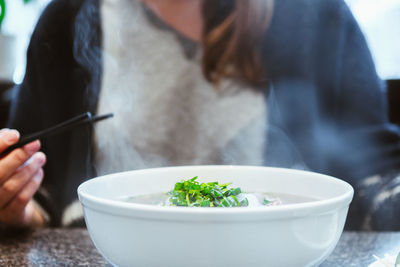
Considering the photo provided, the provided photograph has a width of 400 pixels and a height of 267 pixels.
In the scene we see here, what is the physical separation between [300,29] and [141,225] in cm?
129

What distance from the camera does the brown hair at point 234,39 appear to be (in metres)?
1.46

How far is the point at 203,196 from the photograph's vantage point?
547mm

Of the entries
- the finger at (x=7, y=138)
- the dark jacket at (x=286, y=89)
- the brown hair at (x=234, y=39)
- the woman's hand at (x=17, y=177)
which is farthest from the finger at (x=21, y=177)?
the brown hair at (x=234, y=39)

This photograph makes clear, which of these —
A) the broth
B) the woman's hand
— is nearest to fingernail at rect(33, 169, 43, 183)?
the woman's hand

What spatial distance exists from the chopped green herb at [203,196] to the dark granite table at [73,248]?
8.3 inches

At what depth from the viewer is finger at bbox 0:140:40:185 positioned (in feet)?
2.60

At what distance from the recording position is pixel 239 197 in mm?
554

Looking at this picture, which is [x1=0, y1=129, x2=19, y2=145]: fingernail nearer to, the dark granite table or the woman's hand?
the woman's hand

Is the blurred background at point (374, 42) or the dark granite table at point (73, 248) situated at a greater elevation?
the blurred background at point (374, 42)

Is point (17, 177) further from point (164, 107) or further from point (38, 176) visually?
point (164, 107)

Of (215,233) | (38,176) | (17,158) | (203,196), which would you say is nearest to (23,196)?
(38,176)

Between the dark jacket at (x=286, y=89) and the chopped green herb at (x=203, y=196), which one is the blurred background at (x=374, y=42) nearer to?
the dark jacket at (x=286, y=89)

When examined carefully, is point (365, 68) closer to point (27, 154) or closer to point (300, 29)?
point (300, 29)

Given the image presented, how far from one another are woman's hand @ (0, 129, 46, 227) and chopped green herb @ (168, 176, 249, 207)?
14.9 inches
